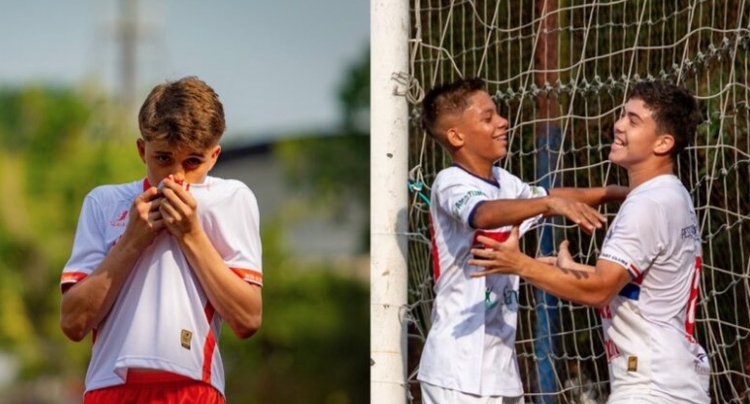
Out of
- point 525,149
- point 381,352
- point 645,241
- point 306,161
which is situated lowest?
point 381,352

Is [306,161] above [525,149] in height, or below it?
above

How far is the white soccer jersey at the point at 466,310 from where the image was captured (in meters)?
4.68

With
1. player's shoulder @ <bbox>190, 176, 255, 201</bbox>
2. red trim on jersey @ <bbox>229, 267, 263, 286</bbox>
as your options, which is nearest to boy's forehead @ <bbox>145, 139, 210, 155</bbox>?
player's shoulder @ <bbox>190, 176, 255, 201</bbox>

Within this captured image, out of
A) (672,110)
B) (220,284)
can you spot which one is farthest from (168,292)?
(672,110)

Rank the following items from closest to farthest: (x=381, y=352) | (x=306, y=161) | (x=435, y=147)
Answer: (x=381, y=352) < (x=435, y=147) < (x=306, y=161)

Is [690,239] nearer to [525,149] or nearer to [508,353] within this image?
[508,353]

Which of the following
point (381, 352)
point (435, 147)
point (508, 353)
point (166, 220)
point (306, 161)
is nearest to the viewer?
point (166, 220)

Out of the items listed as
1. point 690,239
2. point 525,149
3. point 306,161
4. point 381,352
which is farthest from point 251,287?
point 306,161

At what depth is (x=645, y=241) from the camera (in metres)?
4.30

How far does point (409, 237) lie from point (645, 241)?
5.52 ft

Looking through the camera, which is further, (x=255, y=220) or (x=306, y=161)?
(x=306, y=161)

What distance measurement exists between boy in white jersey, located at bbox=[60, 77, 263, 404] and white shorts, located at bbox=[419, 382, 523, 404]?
0.90 meters

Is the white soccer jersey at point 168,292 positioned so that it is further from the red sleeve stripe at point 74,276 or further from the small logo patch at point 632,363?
the small logo patch at point 632,363

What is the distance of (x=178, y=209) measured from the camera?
3850 millimetres
